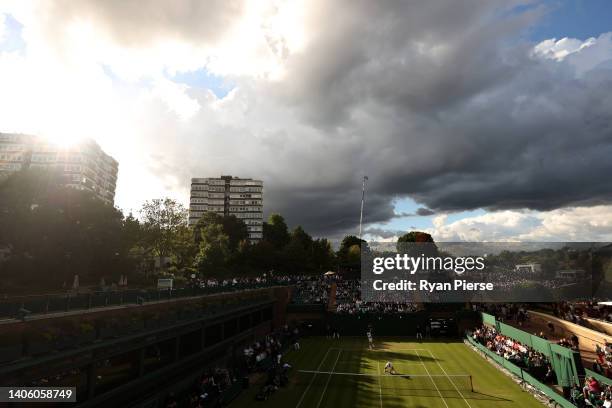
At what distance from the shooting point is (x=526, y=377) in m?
30.4

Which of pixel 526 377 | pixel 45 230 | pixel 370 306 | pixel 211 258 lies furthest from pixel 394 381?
pixel 211 258

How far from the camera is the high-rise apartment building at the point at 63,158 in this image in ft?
389

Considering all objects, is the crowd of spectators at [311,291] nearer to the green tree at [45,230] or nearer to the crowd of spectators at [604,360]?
the green tree at [45,230]

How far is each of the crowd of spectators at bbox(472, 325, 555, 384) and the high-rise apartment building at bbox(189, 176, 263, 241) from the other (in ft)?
469

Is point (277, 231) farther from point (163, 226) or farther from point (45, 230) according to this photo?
point (45, 230)

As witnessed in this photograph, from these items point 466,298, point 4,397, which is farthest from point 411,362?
point 4,397

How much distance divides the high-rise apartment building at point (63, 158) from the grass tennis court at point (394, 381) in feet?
327

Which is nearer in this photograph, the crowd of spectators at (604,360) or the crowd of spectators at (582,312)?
the crowd of spectators at (604,360)

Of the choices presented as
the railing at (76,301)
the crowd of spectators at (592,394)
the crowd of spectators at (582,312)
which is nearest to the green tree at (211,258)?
the railing at (76,301)

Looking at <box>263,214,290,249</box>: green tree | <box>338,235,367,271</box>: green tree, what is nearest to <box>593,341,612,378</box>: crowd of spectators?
<box>338,235,367,271</box>: green tree

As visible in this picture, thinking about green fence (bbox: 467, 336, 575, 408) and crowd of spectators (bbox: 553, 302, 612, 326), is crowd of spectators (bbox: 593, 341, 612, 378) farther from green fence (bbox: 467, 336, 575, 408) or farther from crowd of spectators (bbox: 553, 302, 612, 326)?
crowd of spectators (bbox: 553, 302, 612, 326)

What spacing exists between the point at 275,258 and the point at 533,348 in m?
73.3

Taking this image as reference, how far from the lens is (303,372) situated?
116 ft

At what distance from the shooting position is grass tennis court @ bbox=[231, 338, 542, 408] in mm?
27500
